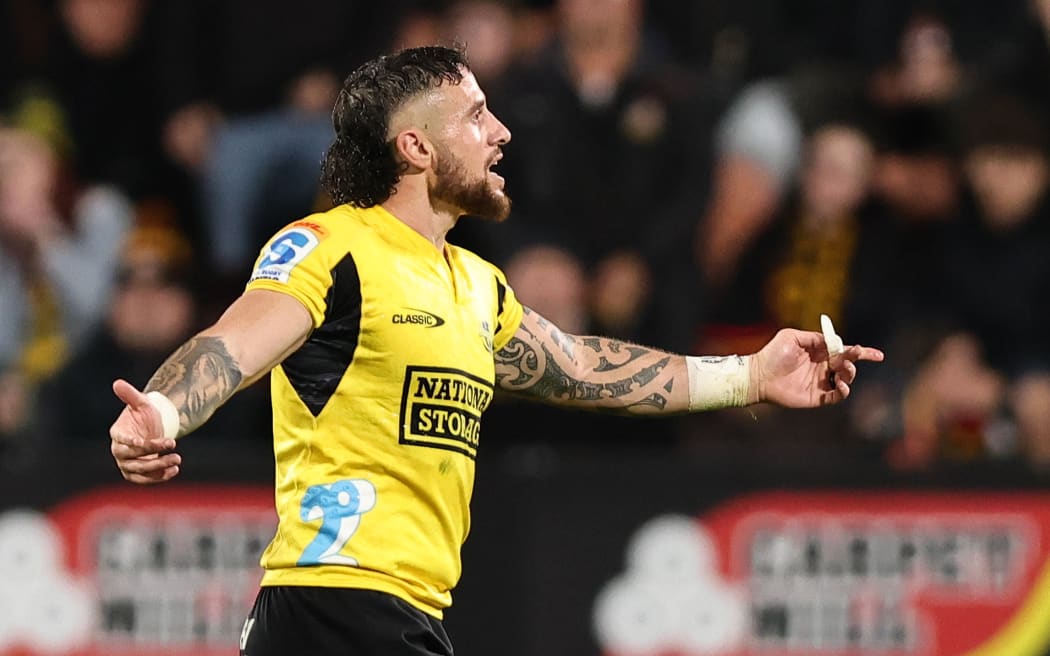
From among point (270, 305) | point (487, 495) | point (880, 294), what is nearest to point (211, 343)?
point (270, 305)

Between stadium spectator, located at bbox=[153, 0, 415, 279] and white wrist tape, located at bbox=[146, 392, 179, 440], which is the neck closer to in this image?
white wrist tape, located at bbox=[146, 392, 179, 440]

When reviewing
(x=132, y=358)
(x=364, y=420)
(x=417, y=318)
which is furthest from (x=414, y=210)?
(x=132, y=358)

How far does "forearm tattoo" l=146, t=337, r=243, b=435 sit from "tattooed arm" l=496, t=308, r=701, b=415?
45.7 inches

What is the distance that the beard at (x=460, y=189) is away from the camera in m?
5.00

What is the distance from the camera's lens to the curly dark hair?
4992mm

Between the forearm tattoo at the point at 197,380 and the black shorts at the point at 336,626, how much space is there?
65 cm

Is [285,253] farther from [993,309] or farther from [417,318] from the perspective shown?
[993,309]

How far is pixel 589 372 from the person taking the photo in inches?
214

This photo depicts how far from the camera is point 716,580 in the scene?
8.55 m

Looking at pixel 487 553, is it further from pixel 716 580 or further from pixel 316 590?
pixel 316 590

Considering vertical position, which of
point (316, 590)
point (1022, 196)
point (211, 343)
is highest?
point (1022, 196)

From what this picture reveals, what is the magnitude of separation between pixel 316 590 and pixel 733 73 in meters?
6.55

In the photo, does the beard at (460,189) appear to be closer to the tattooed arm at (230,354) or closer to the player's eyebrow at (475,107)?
the player's eyebrow at (475,107)

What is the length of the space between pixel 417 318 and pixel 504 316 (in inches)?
22.2
